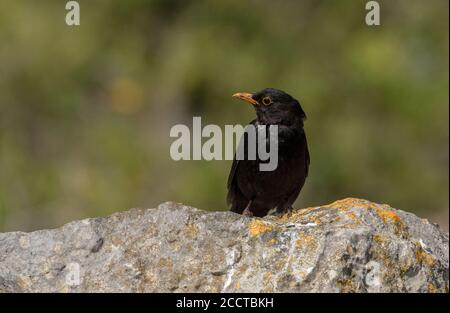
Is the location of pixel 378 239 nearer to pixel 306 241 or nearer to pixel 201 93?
pixel 306 241

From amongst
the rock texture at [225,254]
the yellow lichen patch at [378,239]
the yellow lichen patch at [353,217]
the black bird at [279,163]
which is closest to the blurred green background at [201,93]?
the black bird at [279,163]

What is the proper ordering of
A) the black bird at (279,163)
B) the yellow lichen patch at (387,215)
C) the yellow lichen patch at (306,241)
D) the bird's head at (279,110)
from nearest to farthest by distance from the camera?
the yellow lichen patch at (306,241)
the yellow lichen patch at (387,215)
the black bird at (279,163)
the bird's head at (279,110)

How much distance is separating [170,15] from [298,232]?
60.1 ft

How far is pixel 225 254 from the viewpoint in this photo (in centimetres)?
585

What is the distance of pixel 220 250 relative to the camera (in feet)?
19.3

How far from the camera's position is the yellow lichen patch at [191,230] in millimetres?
5965

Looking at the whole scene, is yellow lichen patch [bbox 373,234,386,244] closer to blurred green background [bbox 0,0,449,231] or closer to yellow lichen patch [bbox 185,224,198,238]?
yellow lichen patch [bbox 185,224,198,238]

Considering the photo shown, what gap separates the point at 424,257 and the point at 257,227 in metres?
1.05

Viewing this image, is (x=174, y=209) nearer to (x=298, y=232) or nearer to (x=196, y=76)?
(x=298, y=232)

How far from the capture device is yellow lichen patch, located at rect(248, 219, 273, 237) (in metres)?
5.97

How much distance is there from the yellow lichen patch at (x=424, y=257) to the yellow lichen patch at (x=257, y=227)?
919 mm

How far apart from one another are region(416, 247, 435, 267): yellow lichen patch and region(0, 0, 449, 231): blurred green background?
10.5 metres

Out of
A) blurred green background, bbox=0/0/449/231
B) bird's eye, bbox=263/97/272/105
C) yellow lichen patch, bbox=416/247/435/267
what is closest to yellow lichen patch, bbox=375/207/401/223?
yellow lichen patch, bbox=416/247/435/267

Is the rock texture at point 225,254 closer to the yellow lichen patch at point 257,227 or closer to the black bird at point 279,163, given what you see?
the yellow lichen patch at point 257,227
